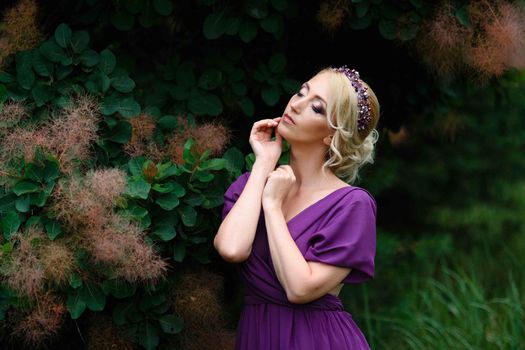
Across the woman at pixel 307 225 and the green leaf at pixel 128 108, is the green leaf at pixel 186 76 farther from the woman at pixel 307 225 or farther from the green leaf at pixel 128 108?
the woman at pixel 307 225

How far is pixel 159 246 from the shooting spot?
259 centimetres

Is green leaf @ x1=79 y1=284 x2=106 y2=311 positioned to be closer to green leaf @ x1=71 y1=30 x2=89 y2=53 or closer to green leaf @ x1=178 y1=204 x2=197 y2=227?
green leaf @ x1=178 y1=204 x2=197 y2=227

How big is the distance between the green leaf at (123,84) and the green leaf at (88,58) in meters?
0.10

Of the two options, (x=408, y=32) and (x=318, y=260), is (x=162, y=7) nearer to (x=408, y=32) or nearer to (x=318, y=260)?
(x=408, y=32)

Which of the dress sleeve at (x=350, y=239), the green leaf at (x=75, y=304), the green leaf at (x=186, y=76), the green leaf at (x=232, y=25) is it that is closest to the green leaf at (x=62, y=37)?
the green leaf at (x=186, y=76)

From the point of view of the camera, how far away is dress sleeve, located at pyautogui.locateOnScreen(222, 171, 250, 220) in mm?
2664

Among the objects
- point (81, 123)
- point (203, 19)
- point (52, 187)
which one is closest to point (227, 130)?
point (203, 19)

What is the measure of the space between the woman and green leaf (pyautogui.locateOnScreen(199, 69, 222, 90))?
510 millimetres

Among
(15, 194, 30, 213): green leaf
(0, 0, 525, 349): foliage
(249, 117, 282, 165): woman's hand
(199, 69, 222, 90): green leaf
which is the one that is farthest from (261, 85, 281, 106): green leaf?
(15, 194, 30, 213): green leaf

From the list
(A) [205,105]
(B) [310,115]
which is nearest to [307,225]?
(B) [310,115]

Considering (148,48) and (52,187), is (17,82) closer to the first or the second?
(52,187)

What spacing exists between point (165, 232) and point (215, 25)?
0.92m

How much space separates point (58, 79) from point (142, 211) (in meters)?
0.67

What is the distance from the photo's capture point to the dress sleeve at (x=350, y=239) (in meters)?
2.48
